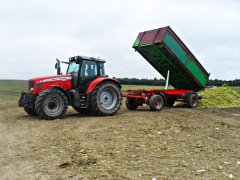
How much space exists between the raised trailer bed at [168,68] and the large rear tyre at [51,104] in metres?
3.25

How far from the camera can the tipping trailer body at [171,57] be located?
12.3 meters

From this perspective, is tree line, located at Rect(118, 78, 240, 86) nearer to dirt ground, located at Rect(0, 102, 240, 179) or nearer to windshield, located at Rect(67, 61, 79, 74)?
windshield, located at Rect(67, 61, 79, 74)

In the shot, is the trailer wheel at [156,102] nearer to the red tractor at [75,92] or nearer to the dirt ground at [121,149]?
the red tractor at [75,92]

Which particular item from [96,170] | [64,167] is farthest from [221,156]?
[64,167]

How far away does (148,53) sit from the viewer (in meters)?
13.5

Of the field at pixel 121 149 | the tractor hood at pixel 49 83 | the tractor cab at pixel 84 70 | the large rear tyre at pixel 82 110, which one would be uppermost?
the tractor cab at pixel 84 70

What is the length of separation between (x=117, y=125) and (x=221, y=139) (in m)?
3.07

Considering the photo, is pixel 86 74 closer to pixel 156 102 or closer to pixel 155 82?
pixel 156 102

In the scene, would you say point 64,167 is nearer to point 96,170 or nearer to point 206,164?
point 96,170

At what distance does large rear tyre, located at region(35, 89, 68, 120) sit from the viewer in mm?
9852

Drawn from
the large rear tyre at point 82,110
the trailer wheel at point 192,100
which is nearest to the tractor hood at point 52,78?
the large rear tyre at point 82,110

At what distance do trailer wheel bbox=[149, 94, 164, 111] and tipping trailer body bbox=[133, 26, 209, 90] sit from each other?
176cm

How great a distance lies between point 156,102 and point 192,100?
2449 millimetres

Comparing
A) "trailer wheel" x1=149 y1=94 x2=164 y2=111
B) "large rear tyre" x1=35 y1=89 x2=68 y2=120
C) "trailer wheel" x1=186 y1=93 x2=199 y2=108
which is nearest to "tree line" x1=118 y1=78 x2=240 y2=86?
"trailer wheel" x1=186 y1=93 x2=199 y2=108
